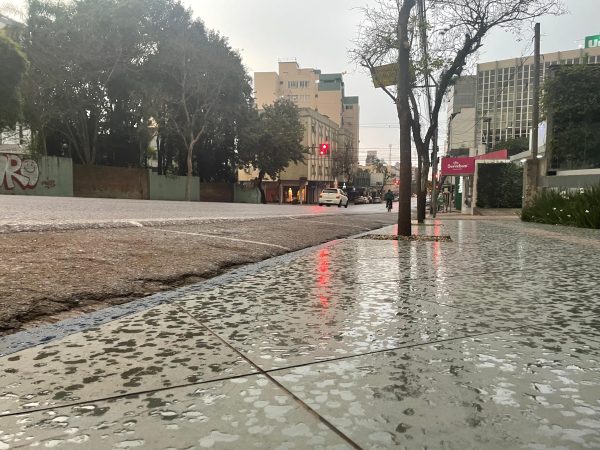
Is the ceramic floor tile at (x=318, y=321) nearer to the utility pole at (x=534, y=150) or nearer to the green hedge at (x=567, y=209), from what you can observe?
the green hedge at (x=567, y=209)

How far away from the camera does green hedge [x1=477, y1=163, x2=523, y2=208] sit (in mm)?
26156

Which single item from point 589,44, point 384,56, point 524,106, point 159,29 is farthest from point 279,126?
point 524,106

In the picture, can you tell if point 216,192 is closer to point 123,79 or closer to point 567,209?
point 123,79

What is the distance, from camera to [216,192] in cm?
4062

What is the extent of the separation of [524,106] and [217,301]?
65.4 metres

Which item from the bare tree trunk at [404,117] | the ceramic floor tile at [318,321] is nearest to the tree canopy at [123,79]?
the bare tree trunk at [404,117]

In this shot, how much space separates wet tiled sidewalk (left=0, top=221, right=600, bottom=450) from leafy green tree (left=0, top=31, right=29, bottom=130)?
2287 cm

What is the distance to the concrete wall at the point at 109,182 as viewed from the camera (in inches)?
1097

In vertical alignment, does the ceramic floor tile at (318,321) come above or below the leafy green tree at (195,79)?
below

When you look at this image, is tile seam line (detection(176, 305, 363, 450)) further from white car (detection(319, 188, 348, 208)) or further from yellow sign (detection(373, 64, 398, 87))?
white car (detection(319, 188, 348, 208))

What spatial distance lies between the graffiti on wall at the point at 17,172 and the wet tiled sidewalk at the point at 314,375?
80.8 ft

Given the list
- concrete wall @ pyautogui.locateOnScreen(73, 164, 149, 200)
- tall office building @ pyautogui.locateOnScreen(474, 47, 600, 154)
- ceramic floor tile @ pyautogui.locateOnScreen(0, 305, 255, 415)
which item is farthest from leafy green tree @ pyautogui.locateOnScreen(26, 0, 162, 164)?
tall office building @ pyautogui.locateOnScreen(474, 47, 600, 154)

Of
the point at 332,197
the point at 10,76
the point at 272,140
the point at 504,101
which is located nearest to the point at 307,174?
the point at 272,140

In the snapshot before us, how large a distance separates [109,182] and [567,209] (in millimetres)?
25760
